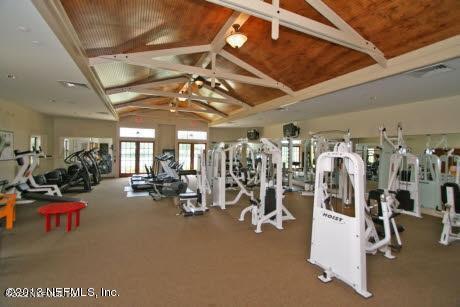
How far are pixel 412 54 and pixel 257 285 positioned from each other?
12.9 feet

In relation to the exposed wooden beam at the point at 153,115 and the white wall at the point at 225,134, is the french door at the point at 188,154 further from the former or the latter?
the exposed wooden beam at the point at 153,115

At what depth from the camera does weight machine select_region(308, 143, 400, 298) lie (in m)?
2.35

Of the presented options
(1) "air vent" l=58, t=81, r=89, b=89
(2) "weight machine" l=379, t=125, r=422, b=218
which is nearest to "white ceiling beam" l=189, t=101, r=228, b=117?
(1) "air vent" l=58, t=81, r=89, b=89

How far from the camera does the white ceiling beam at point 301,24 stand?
2596 millimetres

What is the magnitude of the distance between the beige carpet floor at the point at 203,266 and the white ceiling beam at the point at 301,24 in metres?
3.02

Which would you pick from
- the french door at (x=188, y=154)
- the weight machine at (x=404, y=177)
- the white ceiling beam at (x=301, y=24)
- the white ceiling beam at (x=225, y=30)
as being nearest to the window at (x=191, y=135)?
the french door at (x=188, y=154)

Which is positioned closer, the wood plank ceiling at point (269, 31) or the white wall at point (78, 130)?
the wood plank ceiling at point (269, 31)

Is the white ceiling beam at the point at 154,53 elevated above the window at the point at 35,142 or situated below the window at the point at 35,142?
above

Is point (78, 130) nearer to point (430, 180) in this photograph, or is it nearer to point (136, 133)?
point (136, 133)

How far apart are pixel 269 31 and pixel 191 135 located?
9113mm

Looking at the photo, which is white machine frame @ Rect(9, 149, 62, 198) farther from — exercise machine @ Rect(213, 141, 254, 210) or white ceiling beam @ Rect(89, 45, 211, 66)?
A: exercise machine @ Rect(213, 141, 254, 210)

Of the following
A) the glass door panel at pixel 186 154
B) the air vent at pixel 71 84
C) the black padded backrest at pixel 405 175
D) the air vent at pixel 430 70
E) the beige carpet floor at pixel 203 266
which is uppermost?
the air vent at pixel 430 70

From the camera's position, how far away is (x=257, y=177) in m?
7.03

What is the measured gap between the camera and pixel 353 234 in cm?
238
